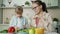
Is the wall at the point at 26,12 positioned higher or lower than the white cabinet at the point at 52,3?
lower

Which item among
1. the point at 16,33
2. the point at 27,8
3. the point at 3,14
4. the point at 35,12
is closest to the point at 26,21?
the point at 35,12

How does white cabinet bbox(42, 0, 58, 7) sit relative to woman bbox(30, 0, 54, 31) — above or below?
above

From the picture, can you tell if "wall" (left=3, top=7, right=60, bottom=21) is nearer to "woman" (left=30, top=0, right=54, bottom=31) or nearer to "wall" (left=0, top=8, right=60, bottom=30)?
"wall" (left=0, top=8, right=60, bottom=30)

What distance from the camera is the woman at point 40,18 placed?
5.13ft

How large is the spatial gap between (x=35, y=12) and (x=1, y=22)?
0.52 metres

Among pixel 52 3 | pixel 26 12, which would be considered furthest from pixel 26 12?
pixel 52 3

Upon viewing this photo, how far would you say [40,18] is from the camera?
162 cm

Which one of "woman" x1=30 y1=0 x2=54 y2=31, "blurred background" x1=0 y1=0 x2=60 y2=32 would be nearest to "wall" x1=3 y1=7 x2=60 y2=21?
"blurred background" x1=0 y1=0 x2=60 y2=32

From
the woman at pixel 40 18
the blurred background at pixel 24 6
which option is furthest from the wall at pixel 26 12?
the woman at pixel 40 18

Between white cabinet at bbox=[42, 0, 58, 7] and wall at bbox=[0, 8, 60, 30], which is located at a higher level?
white cabinet at bbox=[42, 0, 58, 7]

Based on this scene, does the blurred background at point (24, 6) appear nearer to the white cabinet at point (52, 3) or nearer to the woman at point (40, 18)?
the white cabinet at point (52, 3)

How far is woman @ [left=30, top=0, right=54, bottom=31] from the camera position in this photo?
1.56 m

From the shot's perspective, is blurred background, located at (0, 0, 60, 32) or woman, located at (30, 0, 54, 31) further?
blurred background, located at (0, 0, 60, 32)

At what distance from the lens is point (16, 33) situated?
103cm
